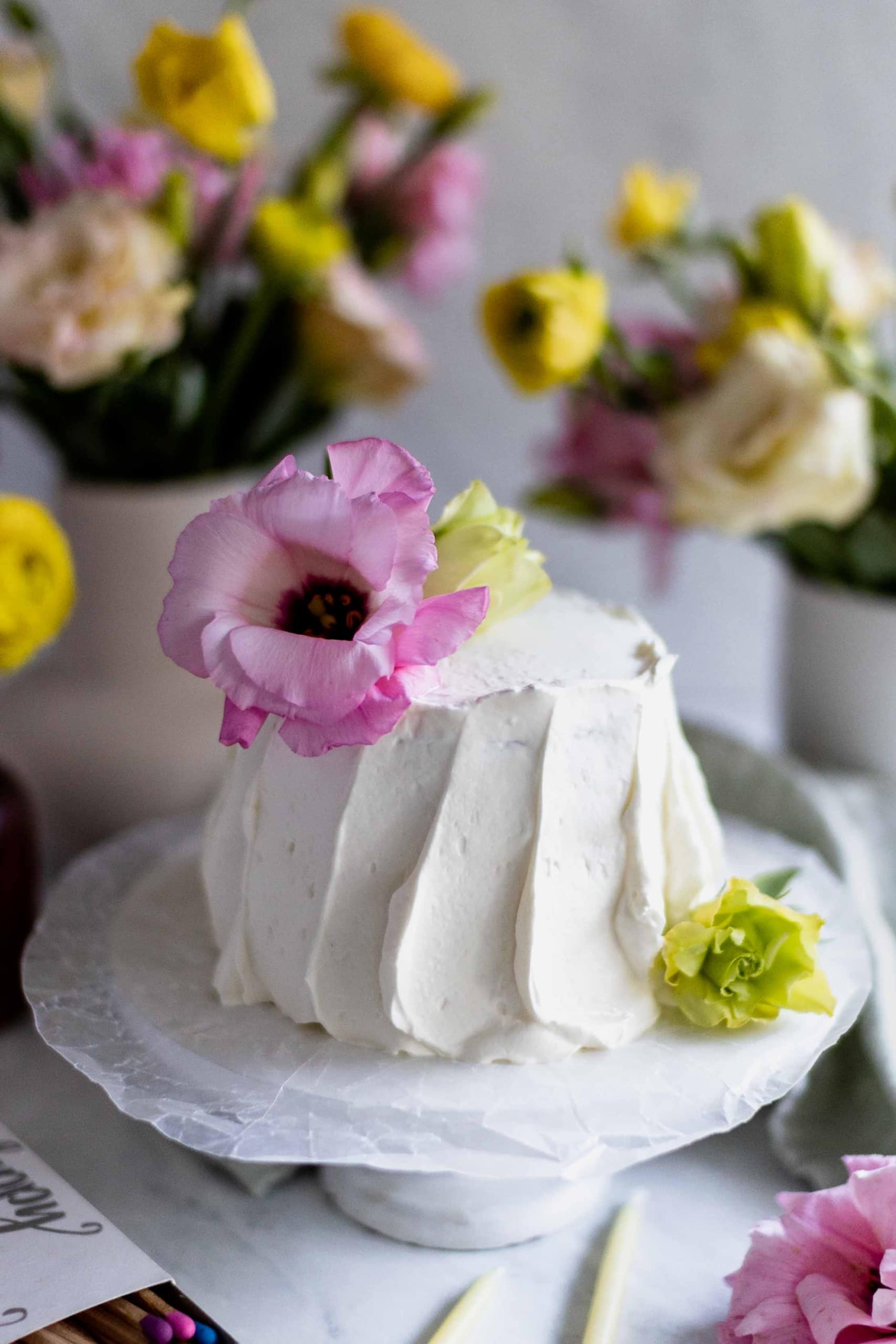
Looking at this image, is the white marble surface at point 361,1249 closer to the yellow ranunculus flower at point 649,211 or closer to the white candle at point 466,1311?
the white candle at point 466,1311

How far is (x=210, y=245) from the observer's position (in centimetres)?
82

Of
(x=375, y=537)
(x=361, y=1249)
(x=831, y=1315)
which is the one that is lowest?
(x=361, y=1249)

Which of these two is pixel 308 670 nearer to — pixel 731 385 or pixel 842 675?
pixel 731 385

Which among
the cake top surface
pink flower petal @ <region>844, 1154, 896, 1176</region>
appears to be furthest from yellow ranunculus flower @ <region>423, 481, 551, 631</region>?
pink flower petal @ <region>844, 1154, 896, 1176</region>

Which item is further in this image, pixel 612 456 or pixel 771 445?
pixel 612 456

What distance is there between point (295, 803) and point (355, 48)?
0.55 m

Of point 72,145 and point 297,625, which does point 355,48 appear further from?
point 297,625

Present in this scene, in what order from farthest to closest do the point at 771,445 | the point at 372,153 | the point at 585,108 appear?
the point at 585,108, the point at 372,153, the point at 771,445

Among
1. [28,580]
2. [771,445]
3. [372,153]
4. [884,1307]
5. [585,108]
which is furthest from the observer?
[585,108]

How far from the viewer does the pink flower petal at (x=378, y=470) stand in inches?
19.0

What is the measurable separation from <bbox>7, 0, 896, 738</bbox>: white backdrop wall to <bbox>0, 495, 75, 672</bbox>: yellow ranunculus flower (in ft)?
1.26

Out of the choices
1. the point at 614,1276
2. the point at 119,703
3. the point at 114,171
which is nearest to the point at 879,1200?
the point at 614,1276

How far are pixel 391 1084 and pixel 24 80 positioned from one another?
Result: 0.65 m

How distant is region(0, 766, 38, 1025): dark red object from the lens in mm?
708
